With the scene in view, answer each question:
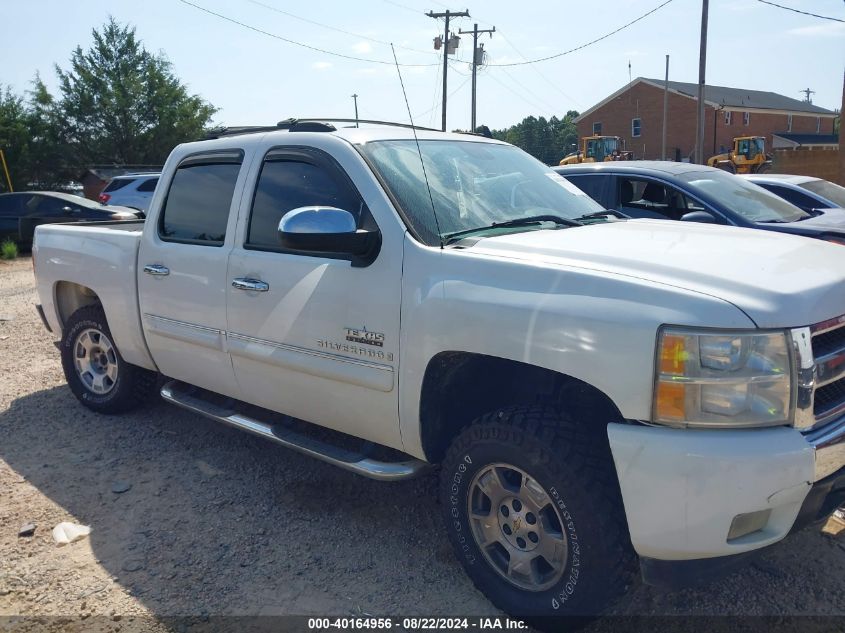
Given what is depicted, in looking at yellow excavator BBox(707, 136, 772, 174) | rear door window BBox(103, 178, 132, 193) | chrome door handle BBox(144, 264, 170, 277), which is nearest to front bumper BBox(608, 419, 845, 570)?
chrome door handle BBox(144, 264, 170, 277)

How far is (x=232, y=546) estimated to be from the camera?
11.6ft

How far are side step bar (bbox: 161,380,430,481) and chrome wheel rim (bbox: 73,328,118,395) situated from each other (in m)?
0.77

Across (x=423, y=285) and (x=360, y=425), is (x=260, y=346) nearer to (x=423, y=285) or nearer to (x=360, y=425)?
(x=360, y=425)

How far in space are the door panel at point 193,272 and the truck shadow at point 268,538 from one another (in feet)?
1.98

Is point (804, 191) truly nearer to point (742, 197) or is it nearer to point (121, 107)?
point (742, 197)

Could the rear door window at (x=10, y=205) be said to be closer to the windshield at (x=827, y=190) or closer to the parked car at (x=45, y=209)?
the parked car at (x=45, y=209)

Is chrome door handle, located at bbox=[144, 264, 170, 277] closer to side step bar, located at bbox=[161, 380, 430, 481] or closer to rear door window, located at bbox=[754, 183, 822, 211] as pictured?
side step bar, located at bbox=[161, 380, 430, 481]

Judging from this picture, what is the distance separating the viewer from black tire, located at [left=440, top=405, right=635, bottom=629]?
2.54 metres

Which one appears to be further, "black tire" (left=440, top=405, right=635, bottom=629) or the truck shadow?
the truck shadow

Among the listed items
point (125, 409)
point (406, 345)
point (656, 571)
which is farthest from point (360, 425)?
point (125, 409)

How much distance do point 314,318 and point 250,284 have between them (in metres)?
0.52

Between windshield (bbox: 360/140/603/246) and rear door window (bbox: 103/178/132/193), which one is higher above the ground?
rear door window (bbox: 103/178/132/193)

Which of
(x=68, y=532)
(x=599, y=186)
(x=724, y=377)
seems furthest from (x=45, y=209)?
(x=724, y=377)

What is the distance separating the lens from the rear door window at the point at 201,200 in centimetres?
408
